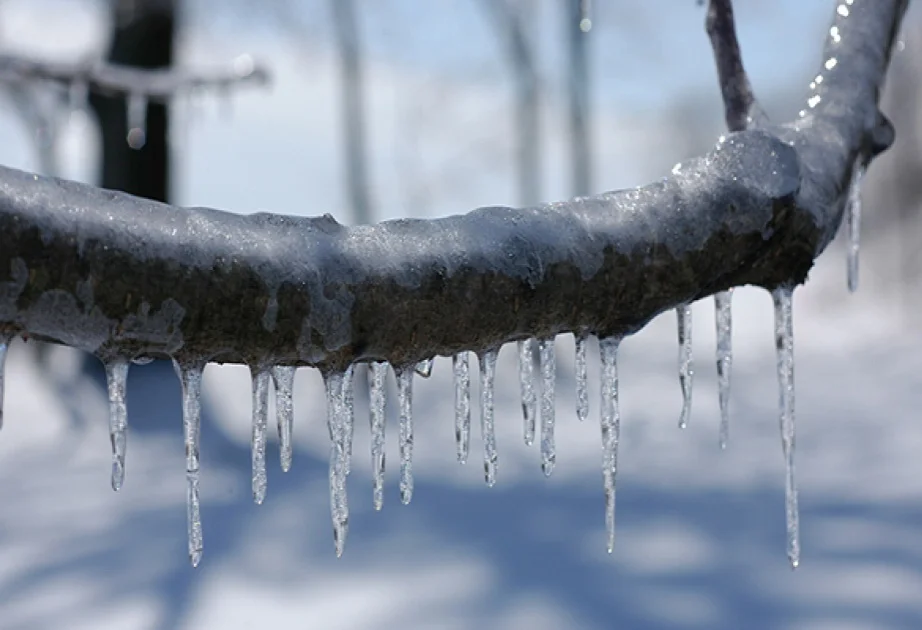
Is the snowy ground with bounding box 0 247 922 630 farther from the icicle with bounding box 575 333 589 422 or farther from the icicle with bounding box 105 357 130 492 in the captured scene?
the icicle with bounding box 105 357 130 492

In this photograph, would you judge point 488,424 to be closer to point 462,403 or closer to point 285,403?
point 462,403

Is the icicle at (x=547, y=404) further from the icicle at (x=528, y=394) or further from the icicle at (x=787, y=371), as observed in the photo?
the icicle at (x=787, y=371)

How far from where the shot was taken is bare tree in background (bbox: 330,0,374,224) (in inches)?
437

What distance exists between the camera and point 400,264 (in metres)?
1.02

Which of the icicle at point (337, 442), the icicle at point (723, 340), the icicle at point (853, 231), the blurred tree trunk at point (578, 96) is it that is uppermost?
the blurred tree trunk at point (578, 96)

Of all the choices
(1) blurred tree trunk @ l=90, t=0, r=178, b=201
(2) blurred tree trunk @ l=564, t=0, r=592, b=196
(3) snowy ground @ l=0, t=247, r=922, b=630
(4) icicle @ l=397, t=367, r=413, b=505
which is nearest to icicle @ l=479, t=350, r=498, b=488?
(4) icicle @ l=397, t=367, r=413, b=505

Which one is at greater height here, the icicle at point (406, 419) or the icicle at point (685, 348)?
the icicle at point (685, 348)

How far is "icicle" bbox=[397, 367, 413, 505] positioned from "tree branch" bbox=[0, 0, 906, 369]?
161 millimetres

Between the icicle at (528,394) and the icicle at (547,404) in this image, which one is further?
the icicle at (528,394)

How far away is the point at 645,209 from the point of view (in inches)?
45.4

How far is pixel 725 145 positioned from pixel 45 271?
2.94 ft

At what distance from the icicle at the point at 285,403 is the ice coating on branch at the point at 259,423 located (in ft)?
0.08

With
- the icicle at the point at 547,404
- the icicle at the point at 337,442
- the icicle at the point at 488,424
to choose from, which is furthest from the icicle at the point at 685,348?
the icicle at the point at 337,442

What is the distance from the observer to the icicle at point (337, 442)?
134 cm
